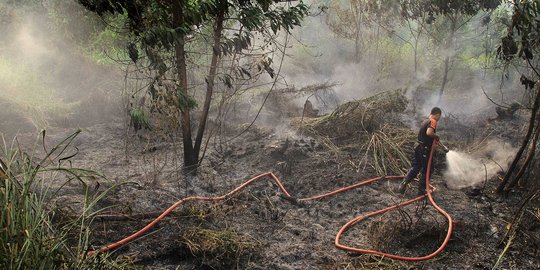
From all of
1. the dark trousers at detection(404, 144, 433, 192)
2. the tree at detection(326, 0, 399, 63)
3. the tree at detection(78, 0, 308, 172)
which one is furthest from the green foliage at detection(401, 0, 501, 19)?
the tree at detection(78, 0, 308, 172)

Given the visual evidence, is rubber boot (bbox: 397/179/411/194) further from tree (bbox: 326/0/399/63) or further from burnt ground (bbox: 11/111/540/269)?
tree (bbox: 326/0/399/63)

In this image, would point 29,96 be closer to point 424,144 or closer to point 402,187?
point 402,187

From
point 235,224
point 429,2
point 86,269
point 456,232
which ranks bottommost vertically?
point 456,232

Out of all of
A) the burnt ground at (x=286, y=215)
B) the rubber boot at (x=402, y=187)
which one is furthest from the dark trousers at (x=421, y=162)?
the burnt ground at (x=286, y=215)

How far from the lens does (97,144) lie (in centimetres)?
777

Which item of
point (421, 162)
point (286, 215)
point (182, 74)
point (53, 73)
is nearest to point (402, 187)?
point (421, 162)

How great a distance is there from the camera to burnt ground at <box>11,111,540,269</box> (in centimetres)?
390

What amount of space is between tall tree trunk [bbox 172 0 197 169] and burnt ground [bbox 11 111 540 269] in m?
0.31

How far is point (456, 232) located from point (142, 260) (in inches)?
150

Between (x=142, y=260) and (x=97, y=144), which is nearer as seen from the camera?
(x=142, y=260)

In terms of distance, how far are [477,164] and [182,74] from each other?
5.80 m

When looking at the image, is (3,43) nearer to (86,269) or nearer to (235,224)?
(235,224)

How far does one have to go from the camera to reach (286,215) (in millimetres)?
5129

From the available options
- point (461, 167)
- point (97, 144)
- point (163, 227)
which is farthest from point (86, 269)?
point (461, 167)
